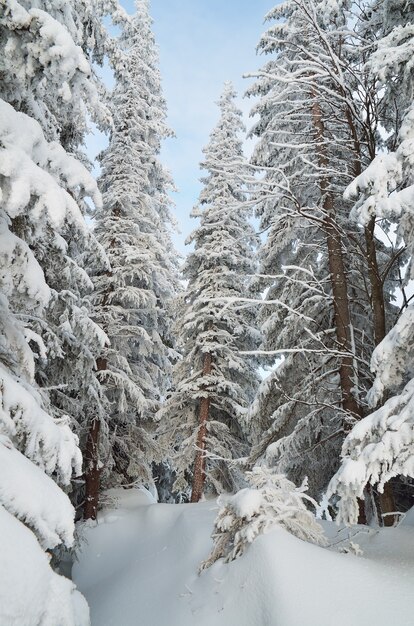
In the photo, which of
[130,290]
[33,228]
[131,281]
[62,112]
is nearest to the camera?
[33,228]

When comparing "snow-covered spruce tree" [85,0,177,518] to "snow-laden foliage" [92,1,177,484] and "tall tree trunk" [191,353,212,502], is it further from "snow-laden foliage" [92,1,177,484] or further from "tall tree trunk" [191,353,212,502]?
"tall tree trunk" [191,353,212,502]

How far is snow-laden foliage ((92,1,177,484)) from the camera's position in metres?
12.7

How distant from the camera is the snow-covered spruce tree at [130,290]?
12.5 meters

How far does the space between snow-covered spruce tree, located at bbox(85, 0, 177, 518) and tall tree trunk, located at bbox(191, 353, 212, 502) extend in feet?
5.06

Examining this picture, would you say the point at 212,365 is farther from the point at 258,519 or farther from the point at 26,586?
→ the point at 26,586

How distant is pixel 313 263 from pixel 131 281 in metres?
5.75

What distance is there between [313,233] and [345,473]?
8.12 metres

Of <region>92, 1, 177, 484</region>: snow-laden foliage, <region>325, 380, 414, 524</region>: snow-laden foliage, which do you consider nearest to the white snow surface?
<region>325, 380, 414, 524</region>: snow-laden foliage

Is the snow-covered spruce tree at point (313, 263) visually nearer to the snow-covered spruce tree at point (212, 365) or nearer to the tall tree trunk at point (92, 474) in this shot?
the snow-covered spruce tree at point (212, 365)

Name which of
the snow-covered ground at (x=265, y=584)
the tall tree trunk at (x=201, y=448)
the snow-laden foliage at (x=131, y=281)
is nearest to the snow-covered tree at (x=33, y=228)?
the snow-covered ground at (x=265, y=584)

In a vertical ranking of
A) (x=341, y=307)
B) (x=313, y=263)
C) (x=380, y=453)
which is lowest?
(x=380, y=453)

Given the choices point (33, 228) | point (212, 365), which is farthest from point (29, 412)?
point (212, 365)

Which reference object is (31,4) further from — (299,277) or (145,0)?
(145,0)

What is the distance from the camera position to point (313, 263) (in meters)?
11.2
